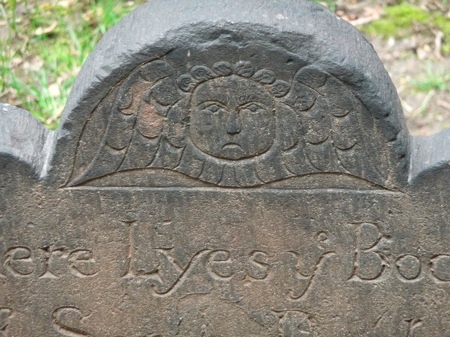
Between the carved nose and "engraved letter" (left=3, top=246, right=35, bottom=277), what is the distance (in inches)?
28.9

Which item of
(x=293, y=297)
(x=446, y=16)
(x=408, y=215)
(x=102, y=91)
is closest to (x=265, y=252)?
(x=293, y=297)

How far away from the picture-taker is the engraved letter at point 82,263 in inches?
112

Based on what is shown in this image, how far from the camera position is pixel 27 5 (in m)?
5.28

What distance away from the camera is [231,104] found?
102 inches

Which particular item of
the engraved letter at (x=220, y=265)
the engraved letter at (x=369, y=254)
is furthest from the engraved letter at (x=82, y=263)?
the engraved letter at (x=369, y=254)

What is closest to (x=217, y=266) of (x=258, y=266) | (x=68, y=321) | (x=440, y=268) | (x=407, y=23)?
(x=258, y=266)

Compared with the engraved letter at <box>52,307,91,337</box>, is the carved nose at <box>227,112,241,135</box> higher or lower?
higher

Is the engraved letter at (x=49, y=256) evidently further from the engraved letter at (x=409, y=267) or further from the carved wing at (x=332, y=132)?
the engraved letter at (x=409, y=267)

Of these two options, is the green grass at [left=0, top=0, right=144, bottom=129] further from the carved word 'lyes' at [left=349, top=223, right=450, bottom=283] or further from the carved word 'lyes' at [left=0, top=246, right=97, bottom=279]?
the carved word 'lyes' at [left=349, top=223, right=450, bottom=283]

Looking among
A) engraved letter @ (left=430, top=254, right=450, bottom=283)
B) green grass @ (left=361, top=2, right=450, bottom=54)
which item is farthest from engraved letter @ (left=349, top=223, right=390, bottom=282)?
green grass @ (left=361, top=2, right=450, bottom=54)

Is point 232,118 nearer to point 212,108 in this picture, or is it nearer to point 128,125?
point 212,108

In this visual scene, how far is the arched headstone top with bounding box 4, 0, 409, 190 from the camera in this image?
2.50m

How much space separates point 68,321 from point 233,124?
863 millimetres

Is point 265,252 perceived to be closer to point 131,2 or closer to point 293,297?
point 293,297
